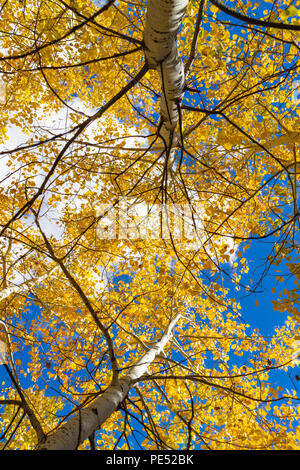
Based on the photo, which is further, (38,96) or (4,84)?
(38,96)

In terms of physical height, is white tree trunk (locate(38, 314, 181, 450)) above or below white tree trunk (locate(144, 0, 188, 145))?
below

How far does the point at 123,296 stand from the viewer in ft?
19.8

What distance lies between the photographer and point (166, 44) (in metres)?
1.46

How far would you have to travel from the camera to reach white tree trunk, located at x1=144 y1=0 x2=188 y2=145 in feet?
4.25

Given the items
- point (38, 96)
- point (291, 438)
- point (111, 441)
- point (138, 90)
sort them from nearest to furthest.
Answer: point (291, 438) < point (111, 441) < point (138, 90) < point (38, 96)

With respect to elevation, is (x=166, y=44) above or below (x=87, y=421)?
above

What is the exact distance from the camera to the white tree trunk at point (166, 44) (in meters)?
1.30

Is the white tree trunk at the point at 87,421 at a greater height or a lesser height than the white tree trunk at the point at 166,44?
lesser

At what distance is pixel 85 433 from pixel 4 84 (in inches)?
247
